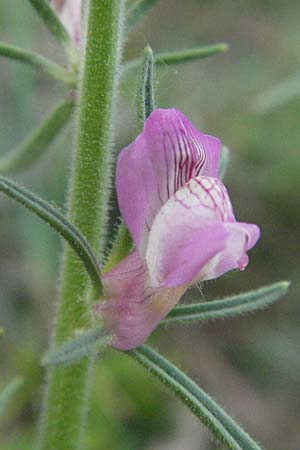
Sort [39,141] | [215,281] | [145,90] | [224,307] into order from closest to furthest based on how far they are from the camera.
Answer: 1. [145,90]
2. [224,307]
3. [39,141]
4. [215,281]

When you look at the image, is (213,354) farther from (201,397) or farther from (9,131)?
(201,397)

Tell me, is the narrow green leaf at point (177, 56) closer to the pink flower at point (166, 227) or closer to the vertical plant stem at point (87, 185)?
the vertical plant stem at point (87, 185)

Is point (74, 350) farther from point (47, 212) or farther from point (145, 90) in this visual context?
point (145, 90)

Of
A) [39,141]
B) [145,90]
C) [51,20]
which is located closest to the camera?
[145,90]

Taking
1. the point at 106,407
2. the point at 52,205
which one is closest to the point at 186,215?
the point at 52,205

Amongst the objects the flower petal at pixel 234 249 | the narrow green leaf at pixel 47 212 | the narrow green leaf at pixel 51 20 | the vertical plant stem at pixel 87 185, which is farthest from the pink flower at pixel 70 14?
the flower petal at pixel 234 249

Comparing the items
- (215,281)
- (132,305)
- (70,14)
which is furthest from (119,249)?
Result: (215,281)
